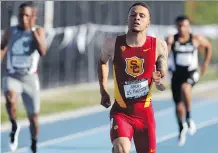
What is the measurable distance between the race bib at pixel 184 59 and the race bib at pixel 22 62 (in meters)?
3.45

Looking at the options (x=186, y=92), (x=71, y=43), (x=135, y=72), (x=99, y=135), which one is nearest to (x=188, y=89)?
(x=186, y=92)

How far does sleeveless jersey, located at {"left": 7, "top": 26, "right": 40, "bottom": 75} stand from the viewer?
13.1m

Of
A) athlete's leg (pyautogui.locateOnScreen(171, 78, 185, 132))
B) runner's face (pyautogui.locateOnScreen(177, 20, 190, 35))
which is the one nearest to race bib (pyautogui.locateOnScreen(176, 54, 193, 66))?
athlete's leg (pyautogui.locateOnScreen(171, 78, 185, 132))

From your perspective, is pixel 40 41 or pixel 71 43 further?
pixel 71 43

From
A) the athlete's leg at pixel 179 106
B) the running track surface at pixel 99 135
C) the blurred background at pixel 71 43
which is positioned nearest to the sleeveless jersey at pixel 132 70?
the running track surface at pixel 99 135

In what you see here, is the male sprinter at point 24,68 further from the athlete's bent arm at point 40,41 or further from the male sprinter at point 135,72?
the male sprinter at point 135,72

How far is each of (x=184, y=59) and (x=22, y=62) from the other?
11.9 feet

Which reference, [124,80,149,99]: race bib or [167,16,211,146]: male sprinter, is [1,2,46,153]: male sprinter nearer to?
[167,16,211,146]: male sprinter

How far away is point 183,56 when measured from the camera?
15.7m

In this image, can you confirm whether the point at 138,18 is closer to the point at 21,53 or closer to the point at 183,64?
the point at 21,53

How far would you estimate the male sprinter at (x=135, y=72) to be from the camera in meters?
9.30

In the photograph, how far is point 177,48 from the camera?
15.6 meters

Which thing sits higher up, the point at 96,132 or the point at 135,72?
the point at 135,72

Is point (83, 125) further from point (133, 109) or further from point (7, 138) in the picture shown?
point (133, 109)
